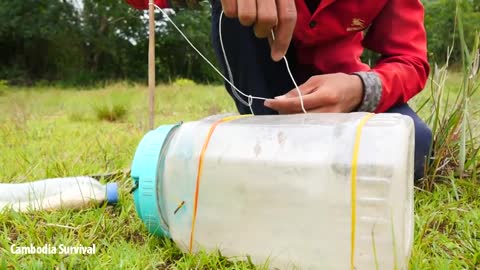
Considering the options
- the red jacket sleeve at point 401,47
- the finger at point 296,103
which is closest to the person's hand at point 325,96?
the finger at point 296,103

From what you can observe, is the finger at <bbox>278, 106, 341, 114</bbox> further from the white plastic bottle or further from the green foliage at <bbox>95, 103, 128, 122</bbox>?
the green foliage at <bbox>95, 103, 128, 122</bbox>

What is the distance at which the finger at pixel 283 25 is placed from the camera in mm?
838

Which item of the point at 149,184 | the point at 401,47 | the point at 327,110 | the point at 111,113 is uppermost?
the point at 401,47

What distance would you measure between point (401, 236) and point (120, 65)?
13.3 metres

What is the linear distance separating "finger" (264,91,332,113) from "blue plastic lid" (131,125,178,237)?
22 cm

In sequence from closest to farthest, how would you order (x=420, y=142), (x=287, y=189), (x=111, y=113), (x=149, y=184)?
(x=287, y=189), (x=149, y=184), (x=420, y=142), (x=111, y=113)

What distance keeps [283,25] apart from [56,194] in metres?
0.63

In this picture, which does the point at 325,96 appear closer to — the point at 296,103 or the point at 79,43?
the point at 296,103

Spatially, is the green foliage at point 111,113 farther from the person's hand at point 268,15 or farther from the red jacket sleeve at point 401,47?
the person's hand at point 268,15

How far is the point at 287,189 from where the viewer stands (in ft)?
2.51

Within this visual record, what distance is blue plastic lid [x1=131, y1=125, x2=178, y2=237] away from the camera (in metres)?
0.88

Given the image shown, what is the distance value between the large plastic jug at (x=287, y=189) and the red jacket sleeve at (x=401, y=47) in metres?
0.36

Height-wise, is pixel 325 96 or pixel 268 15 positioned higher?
pixel 268 15

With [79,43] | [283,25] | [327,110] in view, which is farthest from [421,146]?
[79,43]
